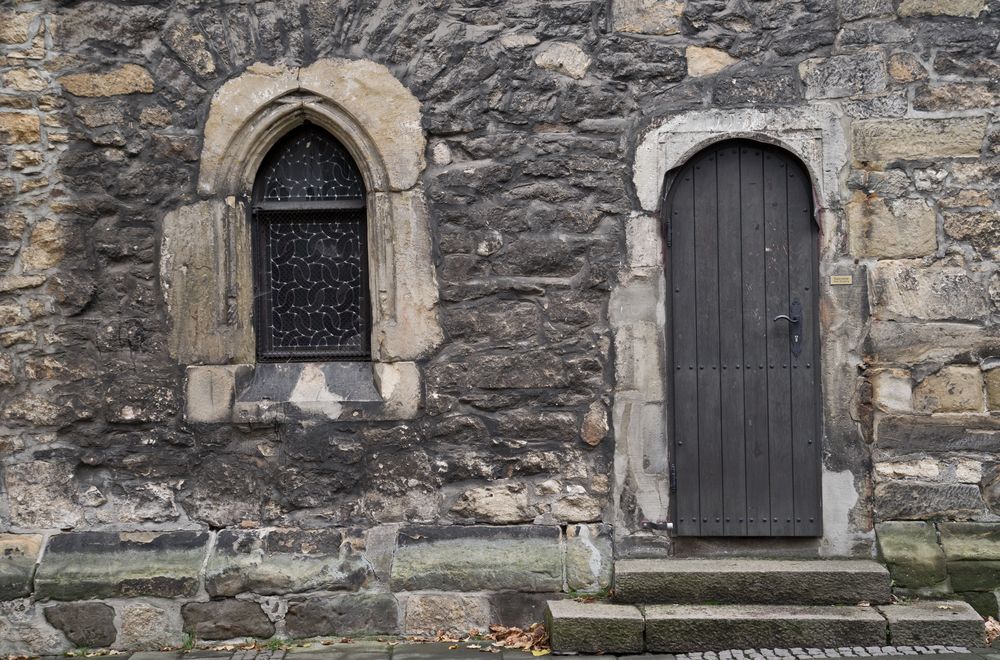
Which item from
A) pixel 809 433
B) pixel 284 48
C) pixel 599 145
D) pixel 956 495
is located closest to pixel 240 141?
pixel 284 48

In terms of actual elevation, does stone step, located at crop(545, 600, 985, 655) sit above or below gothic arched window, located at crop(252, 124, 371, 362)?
below

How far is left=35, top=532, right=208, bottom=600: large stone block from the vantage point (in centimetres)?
511

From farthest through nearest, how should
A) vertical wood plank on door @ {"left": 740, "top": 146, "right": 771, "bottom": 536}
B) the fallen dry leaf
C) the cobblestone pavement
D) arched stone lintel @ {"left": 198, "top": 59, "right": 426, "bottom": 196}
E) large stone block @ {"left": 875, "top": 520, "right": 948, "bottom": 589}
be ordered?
vertical wood plank on door @ {"left": 740, "top": 146, "right": 771, "bottom": 536} → arched stone lintel @ {"left": 198, "top": 59, "right": 426, "bottom": 196} → large stone block @ {"left": 875, "top": 520, "right": 948, "bottom": 589} → the fallen dry leaf → the cobblestone pavement

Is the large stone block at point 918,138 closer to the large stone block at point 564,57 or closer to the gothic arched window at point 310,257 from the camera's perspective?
the large stone block at point 564,57

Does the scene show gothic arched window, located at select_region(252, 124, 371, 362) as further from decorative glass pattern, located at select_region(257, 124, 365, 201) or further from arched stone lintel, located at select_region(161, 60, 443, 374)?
arched stone lintel, located at select_region(161, 60, 443, 374)

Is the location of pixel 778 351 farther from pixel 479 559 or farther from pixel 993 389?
pixel 479 559

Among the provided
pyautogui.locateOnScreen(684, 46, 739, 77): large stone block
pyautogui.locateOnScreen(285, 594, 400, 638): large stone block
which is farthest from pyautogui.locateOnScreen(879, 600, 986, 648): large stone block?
pyautogui.locateOnScreen(684, 46, 739, 77): large stone block

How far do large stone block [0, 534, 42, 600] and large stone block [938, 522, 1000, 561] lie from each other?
15.8 ft

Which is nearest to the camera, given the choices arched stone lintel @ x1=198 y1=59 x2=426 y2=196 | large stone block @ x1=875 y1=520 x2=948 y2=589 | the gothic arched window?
large stone block @ x1=875 y1=520 x2=948 y2=589

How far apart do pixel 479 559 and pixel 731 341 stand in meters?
1.79

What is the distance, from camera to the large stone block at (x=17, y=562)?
511 centimetres

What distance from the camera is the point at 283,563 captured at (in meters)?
5.14

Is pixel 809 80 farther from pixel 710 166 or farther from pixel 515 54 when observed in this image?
pixel 515 54

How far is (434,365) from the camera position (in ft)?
17.2
